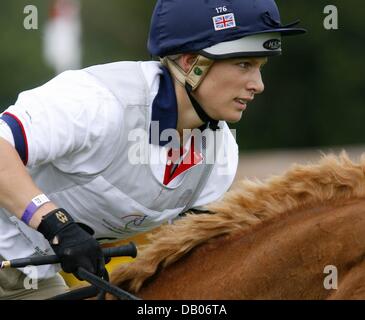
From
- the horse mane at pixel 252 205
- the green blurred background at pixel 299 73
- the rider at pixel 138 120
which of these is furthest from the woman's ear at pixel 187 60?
the green blurred background at pixel 299 73

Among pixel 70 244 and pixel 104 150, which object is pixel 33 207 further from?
pixel 104 150

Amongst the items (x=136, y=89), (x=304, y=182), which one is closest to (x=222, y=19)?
(x=136, y=89)

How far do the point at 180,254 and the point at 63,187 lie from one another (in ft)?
2.38

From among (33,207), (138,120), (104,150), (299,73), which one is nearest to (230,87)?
(138,120)

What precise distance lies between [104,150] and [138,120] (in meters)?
0.20

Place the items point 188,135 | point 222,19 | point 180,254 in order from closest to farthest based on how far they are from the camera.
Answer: point 180,254 → point 222,19 → point 188,135

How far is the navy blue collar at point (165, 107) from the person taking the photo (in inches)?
165

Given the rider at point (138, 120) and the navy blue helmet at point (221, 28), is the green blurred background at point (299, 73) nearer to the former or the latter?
the rider at point (138, 120)

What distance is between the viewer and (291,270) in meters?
3.48

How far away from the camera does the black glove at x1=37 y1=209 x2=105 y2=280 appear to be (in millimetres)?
3564

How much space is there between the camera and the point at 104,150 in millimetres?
4031

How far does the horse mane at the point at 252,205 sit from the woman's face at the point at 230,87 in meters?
0.50

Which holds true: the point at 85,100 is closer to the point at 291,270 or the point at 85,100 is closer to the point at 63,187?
the point at 63,187

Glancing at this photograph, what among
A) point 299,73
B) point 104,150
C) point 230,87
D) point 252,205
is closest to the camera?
point 252,205
